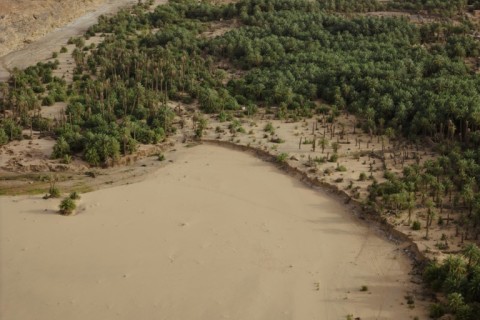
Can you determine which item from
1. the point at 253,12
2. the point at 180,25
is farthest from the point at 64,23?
the point at 253,12

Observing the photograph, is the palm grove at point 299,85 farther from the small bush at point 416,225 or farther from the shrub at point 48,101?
the small bush at point 416,225

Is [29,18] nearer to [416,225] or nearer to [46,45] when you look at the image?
[46,45]

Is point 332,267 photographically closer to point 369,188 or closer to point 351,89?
point 369,188

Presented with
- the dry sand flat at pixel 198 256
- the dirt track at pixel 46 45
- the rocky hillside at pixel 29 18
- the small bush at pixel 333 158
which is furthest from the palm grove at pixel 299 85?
the rocky hillside at pixel 29 18

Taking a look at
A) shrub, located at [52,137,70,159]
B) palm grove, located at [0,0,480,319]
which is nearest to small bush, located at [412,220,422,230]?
palm grove, located at [0,0,480,319]

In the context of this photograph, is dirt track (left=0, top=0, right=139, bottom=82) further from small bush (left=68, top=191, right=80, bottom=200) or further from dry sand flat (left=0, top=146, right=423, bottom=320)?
dry sand flat (left=0, top=146, right=423, bottom=320)

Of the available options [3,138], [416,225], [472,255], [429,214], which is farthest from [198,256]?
[3,138]
